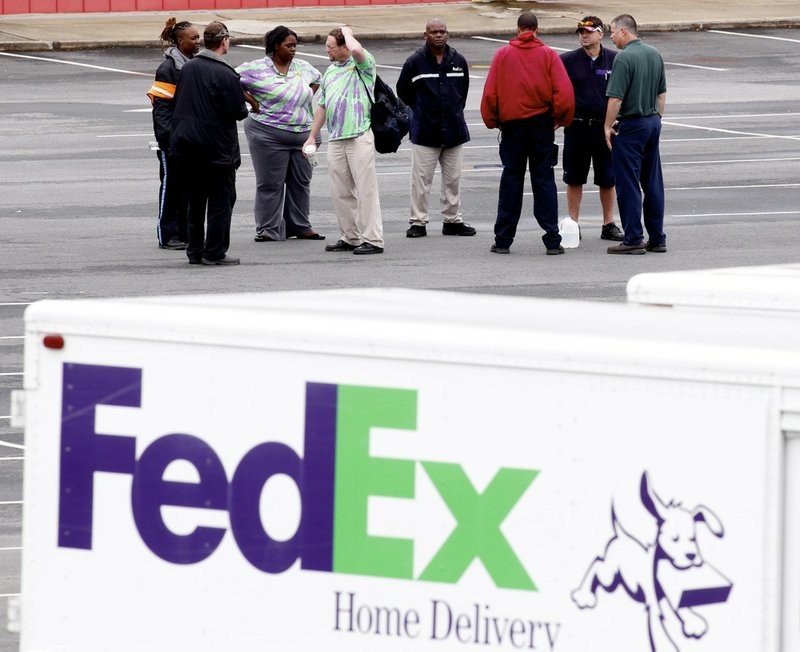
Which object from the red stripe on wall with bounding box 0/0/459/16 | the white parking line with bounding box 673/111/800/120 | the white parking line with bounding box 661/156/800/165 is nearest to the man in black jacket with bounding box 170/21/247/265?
the white parking line with bounding box 661/156/800/165

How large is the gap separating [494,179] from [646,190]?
15.7ft

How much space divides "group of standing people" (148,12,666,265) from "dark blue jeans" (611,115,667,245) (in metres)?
0.01

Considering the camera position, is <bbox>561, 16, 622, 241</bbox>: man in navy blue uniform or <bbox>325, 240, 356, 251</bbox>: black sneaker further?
<bbox>325, 240, 356, 251</bbox>: black sneaker

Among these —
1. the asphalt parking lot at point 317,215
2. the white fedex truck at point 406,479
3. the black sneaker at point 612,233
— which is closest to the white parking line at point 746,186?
the asphalt parking lot at point 317,215

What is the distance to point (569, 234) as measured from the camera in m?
15.7

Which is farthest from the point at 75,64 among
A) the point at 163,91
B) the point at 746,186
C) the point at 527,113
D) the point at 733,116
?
the point at 527,113

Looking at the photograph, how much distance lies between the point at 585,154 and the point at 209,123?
3472mm

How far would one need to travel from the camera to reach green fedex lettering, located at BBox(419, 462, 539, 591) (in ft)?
16.1

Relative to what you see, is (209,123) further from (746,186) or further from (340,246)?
(746,186)

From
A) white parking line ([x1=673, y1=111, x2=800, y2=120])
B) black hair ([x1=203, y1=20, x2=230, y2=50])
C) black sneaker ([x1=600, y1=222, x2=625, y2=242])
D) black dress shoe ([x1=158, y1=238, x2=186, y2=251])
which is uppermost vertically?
black hair ([x1=203, y1=20, x2=230, y2=50])

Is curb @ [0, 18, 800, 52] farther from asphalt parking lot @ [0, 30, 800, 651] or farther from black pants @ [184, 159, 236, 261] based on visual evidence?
black pants @ [184, 159, 236, 261]

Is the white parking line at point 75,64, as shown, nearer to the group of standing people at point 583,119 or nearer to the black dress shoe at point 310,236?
the black dress shoe at point 310,236

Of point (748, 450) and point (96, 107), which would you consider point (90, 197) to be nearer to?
point (96, 107)

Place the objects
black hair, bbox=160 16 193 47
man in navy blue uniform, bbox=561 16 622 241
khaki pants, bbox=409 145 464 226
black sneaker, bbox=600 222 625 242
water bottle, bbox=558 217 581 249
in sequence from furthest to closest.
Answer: black sneaker, bbox=600 222 625 242
khaki pants, bbox=409 145 464 226
water bottle, bbox=558 217 581 249
man in navy blue uniform, bbox=561 16 622 241
black hair, bbox=160 16 193 47
